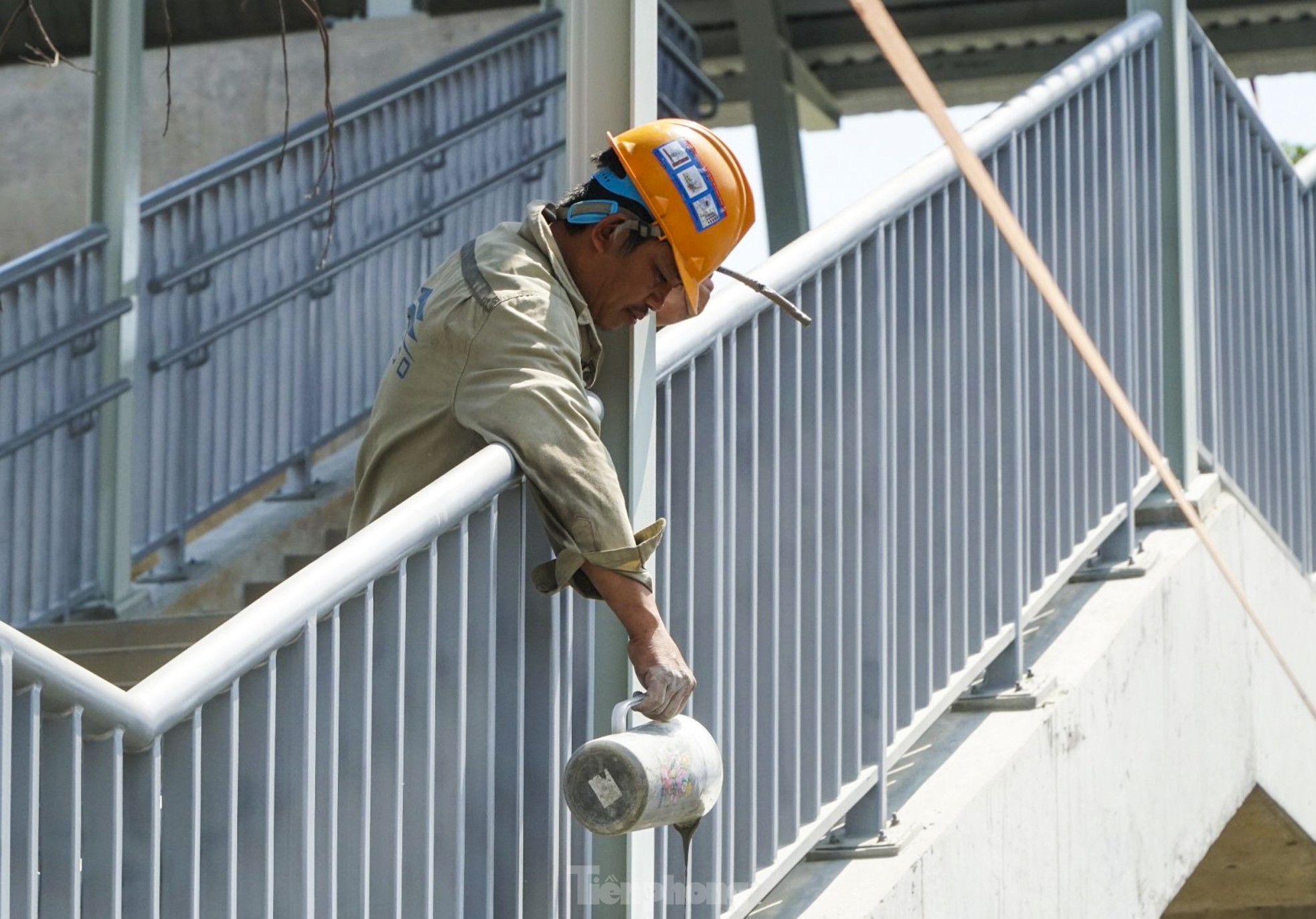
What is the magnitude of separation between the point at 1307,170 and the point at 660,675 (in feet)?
13.7

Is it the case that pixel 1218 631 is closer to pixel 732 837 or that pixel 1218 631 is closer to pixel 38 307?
pixel 732 837

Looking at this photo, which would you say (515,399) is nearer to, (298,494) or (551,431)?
(551,431)

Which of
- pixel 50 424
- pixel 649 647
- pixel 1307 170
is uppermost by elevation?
pixel 1307 170

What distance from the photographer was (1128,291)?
498 centimetres

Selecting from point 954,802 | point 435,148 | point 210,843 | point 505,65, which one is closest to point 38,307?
point 435,148

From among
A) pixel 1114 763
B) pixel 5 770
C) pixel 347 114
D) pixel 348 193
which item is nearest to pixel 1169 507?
pixel 1114 763

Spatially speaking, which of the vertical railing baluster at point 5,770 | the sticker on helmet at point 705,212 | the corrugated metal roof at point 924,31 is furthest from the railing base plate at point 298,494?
the vertical railing baluster at point 5,770

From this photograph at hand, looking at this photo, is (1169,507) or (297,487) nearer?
(1169,507)

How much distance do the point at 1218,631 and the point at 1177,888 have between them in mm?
664

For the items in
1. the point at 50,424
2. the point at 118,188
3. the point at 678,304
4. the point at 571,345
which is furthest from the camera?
the point at 118,188

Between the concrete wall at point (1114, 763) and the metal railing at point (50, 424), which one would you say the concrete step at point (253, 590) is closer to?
the metal railing at point (50, 424)

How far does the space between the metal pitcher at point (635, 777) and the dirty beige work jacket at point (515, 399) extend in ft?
0.70

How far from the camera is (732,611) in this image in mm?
3387

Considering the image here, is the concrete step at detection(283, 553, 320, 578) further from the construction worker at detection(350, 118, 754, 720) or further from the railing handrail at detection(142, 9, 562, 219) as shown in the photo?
the construction worker at detection(350, 118, 754, 720)
